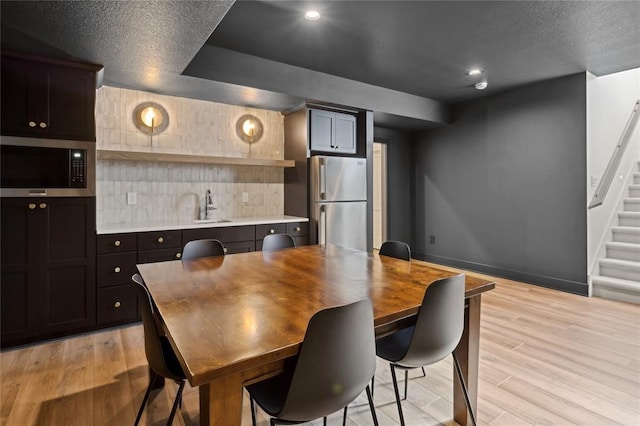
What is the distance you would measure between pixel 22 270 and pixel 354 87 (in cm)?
375

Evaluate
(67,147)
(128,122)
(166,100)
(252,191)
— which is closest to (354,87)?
(252,191)

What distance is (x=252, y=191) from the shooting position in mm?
4453

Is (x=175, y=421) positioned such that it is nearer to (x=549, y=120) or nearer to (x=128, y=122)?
(x=128, y=122)

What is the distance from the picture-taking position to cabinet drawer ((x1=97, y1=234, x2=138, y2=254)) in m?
2.98

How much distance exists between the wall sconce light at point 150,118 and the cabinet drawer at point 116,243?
130 cm

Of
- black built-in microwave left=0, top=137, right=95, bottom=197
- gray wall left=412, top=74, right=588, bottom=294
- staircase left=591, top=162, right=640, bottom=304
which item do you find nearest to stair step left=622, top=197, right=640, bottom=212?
staircase left=591, top=162, right=640, bottom=304

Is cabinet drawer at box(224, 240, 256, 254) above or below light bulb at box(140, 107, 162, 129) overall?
below

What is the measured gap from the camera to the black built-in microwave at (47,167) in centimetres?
269

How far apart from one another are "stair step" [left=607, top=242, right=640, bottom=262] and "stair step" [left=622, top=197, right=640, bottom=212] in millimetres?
857

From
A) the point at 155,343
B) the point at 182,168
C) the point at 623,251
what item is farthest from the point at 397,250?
the point at 623,251

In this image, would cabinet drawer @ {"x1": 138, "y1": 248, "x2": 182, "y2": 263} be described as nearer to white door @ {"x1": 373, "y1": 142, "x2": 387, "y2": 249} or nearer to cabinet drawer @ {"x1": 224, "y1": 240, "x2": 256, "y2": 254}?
cabinet drawer @ {"x1": 224, "y1": 240, "x2": 256, "y2": 254}

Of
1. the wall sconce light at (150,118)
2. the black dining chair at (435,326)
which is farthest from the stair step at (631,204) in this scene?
the wall sconce light at (150,118)

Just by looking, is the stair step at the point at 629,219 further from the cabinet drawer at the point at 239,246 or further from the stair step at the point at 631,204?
the cabinet drawer at the point at 239,246

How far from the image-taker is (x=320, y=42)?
3.17m
